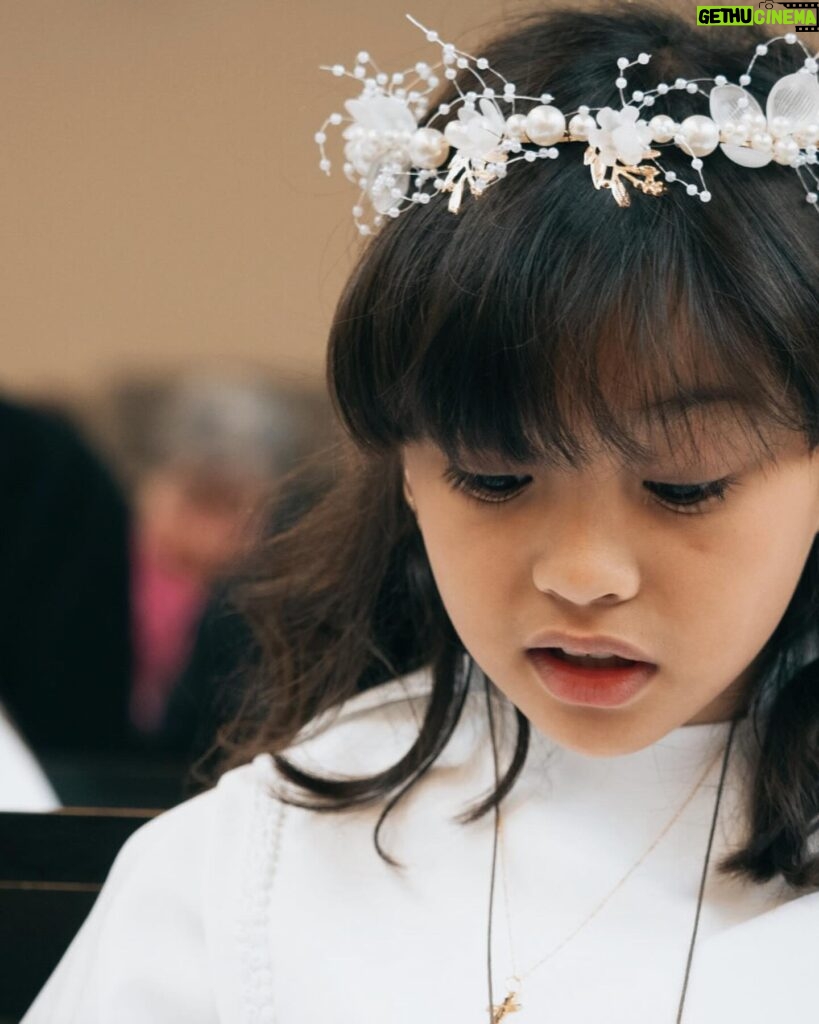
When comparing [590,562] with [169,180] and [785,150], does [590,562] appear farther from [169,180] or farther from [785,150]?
[169,180]

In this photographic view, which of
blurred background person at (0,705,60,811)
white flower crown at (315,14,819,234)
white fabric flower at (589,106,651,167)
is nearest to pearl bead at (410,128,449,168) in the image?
white flower crown at (315,14,819,234)

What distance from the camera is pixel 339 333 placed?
858 mm

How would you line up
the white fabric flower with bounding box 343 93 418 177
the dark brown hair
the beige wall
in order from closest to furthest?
the dark brown hair, the white fabric flower with bounding box 343 93 418 177, the beige wall

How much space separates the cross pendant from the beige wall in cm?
55

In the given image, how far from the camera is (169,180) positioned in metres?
1.20

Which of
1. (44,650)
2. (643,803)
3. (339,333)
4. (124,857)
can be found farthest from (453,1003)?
(44,650)

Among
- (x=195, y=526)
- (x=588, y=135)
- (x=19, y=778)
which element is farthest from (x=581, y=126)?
(x=19, y=778)

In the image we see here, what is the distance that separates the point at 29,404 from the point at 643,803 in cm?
65

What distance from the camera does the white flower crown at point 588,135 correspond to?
2.51 feet

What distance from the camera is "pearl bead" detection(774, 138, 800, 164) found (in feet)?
2.59

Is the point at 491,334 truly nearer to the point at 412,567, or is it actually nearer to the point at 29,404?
the point at 412,567

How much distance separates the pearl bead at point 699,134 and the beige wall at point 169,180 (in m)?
0.43

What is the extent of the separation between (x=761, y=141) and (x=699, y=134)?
0.04m

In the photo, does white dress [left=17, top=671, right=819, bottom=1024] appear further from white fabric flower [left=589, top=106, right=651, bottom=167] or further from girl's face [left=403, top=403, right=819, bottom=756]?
white fabric flower [left=589, top=106, right=651, bottom=167]
